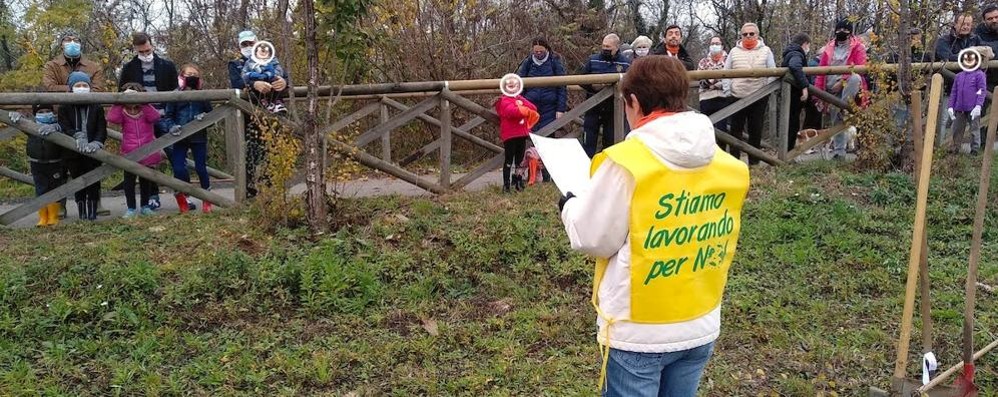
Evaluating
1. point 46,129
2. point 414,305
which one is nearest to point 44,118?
point 46,129

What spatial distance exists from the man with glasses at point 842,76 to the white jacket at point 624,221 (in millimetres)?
6622

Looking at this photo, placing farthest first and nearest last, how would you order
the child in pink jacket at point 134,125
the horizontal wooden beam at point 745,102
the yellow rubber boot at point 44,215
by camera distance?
1. the horizontal wooden beam at point 745,102
2. the child in pink jacket at point 134,125
3. the yellow rubber boot at point 44,215

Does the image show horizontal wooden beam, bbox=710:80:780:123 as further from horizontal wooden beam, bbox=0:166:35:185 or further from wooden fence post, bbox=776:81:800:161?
horizontal wooden beam, bbox=0:166:35:185

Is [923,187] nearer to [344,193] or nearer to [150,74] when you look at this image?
[344,193]

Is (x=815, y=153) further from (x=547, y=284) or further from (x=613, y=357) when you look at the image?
(x=613, y=357)

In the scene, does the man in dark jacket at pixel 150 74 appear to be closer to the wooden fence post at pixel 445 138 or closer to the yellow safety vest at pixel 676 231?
the wooden fence post at pixel 445 138

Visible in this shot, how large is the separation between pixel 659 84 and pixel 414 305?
292cm

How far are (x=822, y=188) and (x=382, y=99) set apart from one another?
4.73 meters

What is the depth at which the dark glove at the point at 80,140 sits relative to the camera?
255 inches

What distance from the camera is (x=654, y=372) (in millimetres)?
2387

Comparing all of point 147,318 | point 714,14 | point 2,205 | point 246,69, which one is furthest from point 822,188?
point 714,14

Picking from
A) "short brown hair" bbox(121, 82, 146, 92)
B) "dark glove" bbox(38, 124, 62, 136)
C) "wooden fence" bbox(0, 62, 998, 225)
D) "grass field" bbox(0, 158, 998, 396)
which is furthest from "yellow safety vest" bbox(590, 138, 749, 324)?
"short brown hair" bbox(121, 82, 146, 92)

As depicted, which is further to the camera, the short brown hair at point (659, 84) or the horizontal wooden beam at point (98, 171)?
the horizontal wooden beam at point (98, 171)

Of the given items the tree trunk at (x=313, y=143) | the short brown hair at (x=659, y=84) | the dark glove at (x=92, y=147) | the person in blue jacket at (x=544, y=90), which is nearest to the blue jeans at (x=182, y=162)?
the dark glove at (x=92, y=147)
